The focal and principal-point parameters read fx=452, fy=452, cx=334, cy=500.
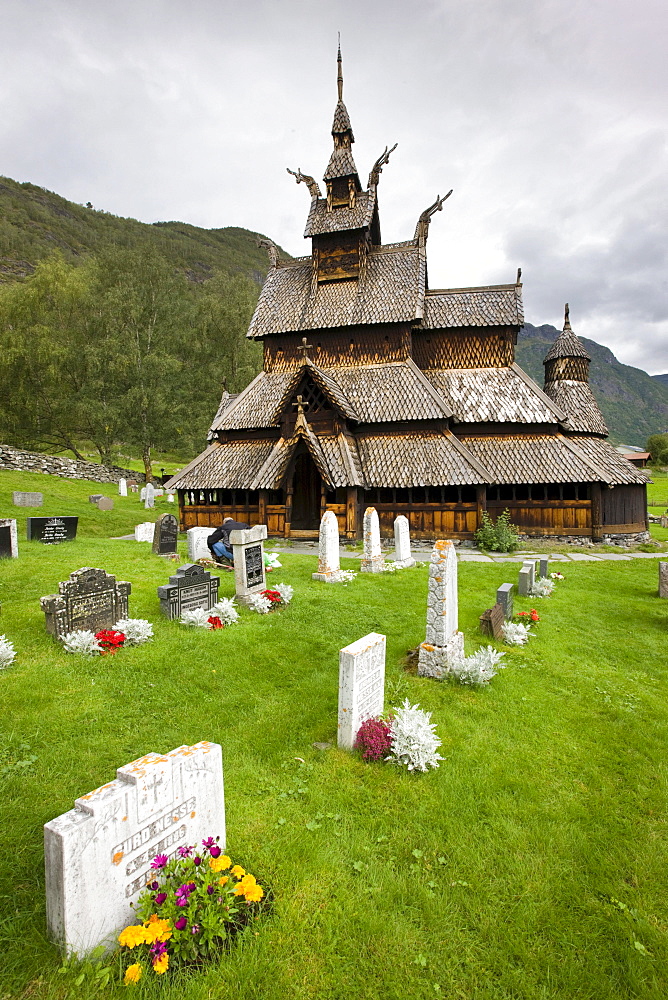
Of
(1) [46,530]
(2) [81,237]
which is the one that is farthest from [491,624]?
(2) [81,237]

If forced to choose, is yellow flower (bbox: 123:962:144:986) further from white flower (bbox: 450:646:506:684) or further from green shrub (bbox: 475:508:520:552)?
green shrub (bbox: 475:508:520:552)

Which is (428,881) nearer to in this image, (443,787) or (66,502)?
(443,787)

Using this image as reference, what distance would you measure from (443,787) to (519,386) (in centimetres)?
1832

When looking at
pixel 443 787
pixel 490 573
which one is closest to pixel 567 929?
pixel 443 787

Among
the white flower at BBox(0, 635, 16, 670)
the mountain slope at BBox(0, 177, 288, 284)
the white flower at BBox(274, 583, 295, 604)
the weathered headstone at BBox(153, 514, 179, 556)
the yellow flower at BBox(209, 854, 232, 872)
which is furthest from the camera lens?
the mountain slope at BBox(0, 177, 288, 284)

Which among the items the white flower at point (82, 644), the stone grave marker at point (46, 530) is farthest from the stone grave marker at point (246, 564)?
the stone grave marker at point (46, 530)

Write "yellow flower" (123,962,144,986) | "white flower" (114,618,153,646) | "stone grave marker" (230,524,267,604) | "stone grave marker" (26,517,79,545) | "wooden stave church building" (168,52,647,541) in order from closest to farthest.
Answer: "yellow flower" (123,962,144,986) < "white flower" (114,618,153,646) < "stone grave marker" (230,524,267,604) < "stone grave marker" (26,517,79,545) < "wooden stave church building" (168,52,647,541)

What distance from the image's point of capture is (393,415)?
Result: 1772 centimetres

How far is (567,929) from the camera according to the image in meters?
2.77

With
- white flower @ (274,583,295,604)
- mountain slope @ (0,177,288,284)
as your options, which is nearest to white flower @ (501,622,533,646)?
white flower @ (274,583,295,604)

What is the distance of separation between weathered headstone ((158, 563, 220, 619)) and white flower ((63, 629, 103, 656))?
1.42 m

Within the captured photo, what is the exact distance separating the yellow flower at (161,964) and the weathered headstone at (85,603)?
4.87 metres

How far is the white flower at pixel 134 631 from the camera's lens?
6.37 metres

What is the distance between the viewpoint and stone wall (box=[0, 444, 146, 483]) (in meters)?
24.4
